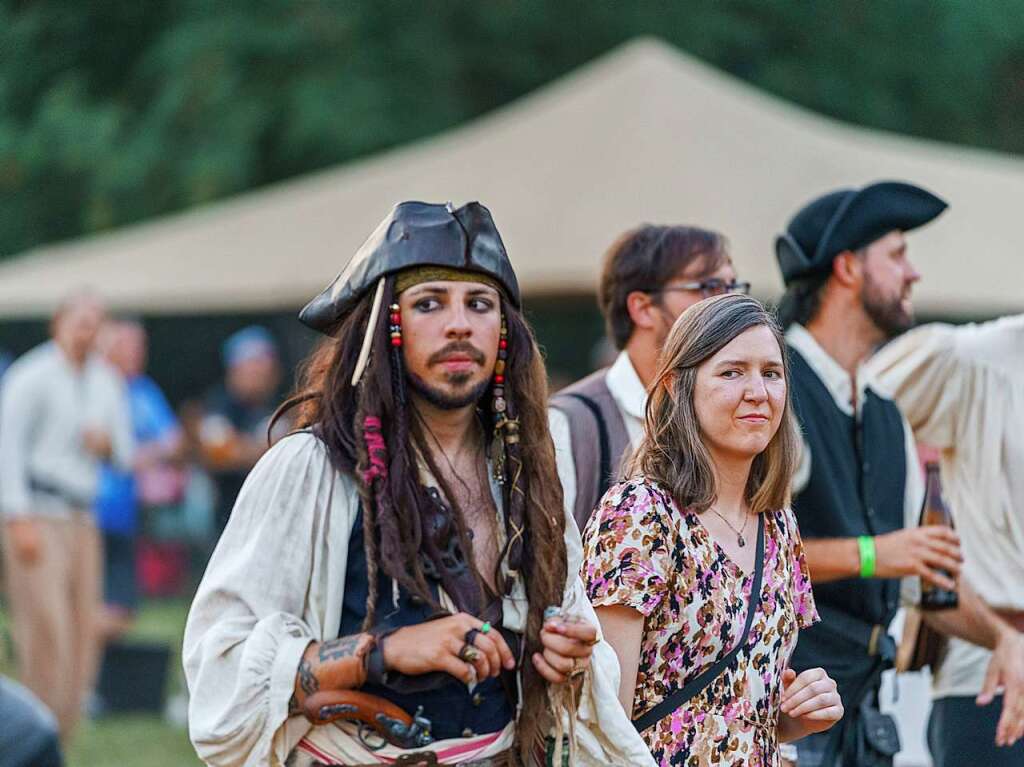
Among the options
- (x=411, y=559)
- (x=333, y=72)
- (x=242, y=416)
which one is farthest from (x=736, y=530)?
(x=333, y=72)

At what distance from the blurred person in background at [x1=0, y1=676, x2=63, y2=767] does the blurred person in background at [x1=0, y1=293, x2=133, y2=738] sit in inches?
179

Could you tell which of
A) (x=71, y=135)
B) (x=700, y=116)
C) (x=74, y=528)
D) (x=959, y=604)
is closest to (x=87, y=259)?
(x=71, y=135)

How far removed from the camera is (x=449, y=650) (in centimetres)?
318

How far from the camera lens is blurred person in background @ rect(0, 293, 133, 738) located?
30.8 ft

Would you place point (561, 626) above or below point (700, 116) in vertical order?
below

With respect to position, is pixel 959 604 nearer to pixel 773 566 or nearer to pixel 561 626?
pixel 773 566

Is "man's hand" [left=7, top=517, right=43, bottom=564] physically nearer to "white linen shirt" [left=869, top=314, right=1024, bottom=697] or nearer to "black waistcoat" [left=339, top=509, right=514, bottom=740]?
"white linen shirt" [left=869, top=314, right=1024, bottom=697]

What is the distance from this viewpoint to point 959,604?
5.30 metres

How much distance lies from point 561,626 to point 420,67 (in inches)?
643

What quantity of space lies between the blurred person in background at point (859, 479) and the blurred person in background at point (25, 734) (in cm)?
197

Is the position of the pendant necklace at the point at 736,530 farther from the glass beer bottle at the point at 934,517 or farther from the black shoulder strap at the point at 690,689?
the glass beer bottle at the point at 934,517

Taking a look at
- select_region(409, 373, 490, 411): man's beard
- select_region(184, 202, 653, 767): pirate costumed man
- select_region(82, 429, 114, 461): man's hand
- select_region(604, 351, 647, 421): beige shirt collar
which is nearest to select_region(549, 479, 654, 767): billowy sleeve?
select_region(184, 202, 653, 767): pirate costumed man

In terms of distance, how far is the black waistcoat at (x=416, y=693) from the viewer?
3311 mm

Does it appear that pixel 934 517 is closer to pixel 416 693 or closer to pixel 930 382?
pixel 930 382
